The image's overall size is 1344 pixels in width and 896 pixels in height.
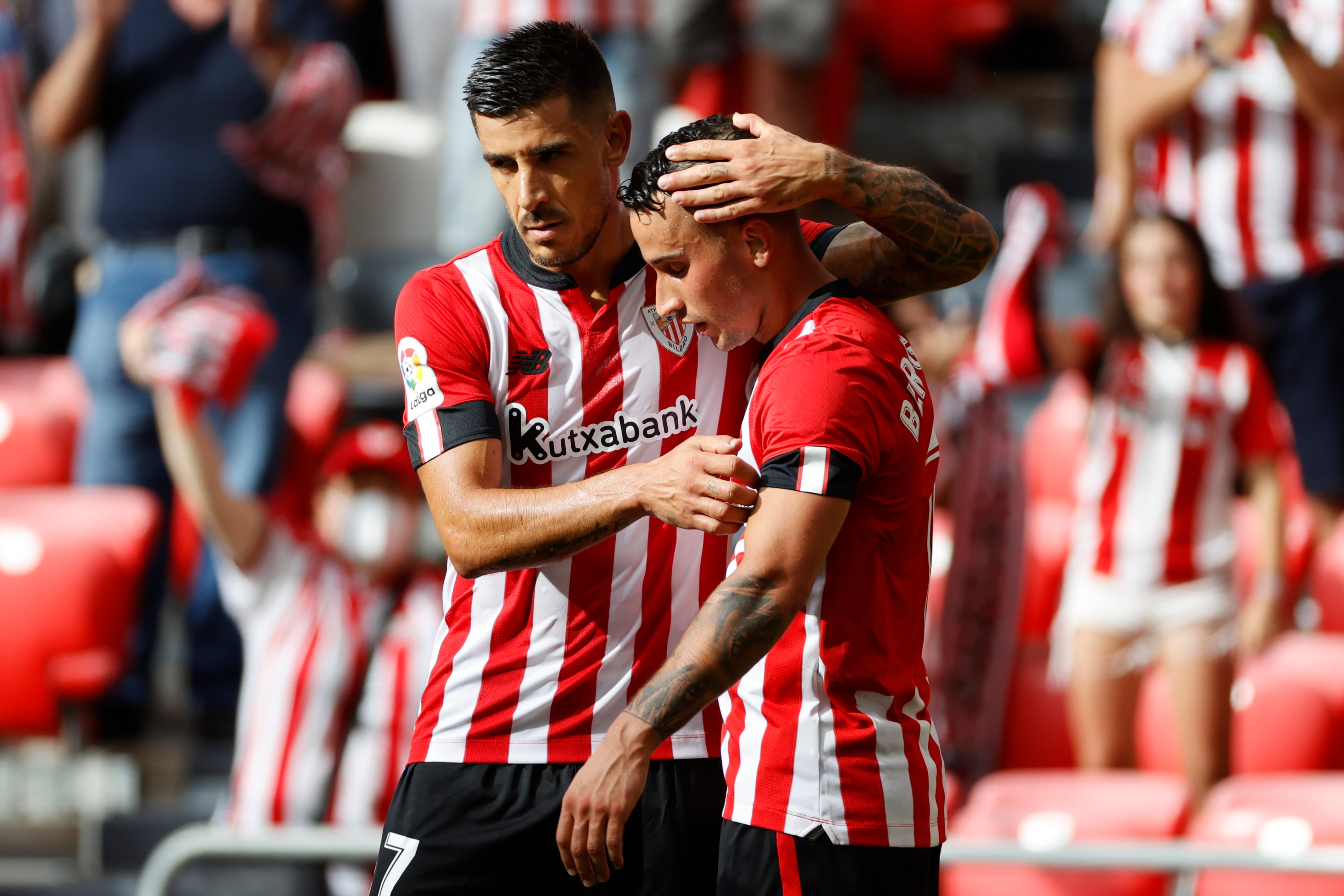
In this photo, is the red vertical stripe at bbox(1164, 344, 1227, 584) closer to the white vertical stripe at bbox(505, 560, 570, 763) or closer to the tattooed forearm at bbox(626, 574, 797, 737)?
the white vertical stripe at bbox(505, 560, 570, 763)

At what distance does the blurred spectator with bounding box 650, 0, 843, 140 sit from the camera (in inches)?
248

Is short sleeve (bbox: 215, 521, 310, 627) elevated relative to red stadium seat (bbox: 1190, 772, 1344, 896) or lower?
elevated

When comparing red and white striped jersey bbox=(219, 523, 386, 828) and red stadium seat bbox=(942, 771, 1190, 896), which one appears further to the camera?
red and white striped jersey bbox=(219, 523, 386, 828)

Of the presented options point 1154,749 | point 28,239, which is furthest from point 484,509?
point 28,239

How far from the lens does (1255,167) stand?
5.11 meters

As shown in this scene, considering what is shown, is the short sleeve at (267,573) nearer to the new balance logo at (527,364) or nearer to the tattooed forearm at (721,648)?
the new balance logo at (527,364)

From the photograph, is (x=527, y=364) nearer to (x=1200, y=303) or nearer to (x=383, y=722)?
(x=383, y=722)

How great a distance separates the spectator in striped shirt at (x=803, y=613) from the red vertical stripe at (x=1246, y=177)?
316 cm

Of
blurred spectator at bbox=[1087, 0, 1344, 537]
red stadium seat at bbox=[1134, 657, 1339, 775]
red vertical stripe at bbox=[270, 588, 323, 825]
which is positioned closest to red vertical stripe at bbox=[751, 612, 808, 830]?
red vertical stripe at bbox=[270, 588, 323, 825]

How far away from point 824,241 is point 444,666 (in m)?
0.93

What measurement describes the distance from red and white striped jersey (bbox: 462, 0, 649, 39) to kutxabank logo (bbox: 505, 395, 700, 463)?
3167 millimetres

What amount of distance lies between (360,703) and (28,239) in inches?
118

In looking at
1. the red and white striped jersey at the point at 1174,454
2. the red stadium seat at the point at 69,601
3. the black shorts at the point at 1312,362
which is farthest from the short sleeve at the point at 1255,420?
the red stadium seat at the point at 69,601

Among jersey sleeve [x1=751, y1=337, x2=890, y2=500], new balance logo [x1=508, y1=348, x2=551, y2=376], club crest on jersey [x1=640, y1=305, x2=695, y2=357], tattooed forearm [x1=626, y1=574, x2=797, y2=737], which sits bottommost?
tattooed forearm [x1=626, y1=574, x2=797, y2=737]
